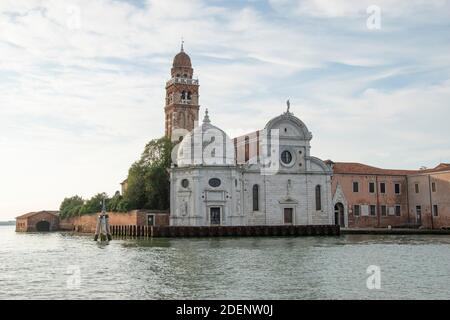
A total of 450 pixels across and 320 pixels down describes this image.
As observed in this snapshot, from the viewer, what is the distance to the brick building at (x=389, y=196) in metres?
54.0

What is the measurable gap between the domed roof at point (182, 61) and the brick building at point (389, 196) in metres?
24.3

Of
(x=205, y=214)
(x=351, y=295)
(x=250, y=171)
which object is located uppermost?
(x=250, y=171)

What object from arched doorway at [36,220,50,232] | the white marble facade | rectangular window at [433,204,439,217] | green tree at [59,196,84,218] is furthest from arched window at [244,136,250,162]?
arched doorway at [36,220,50,232]

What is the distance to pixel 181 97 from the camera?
2687 inches

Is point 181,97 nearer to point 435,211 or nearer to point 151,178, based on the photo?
point 151,178

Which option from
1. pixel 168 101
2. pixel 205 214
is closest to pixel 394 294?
pixel 205 214

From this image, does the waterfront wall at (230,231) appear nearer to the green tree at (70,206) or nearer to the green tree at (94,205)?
the green tree at (94,205)

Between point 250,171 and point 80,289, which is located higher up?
point 250,171

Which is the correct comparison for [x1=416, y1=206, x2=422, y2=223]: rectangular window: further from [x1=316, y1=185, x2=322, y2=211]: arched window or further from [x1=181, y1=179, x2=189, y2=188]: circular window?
[x1=181, y1=179, x2=189, y2=188]: circular window

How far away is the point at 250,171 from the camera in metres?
51.0

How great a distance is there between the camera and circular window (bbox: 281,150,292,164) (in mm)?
51906

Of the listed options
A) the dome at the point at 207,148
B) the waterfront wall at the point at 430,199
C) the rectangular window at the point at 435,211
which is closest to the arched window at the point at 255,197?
the dome at the point at 207,148

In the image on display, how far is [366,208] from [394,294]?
41.1 metres

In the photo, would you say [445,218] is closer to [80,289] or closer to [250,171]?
[250,171]
